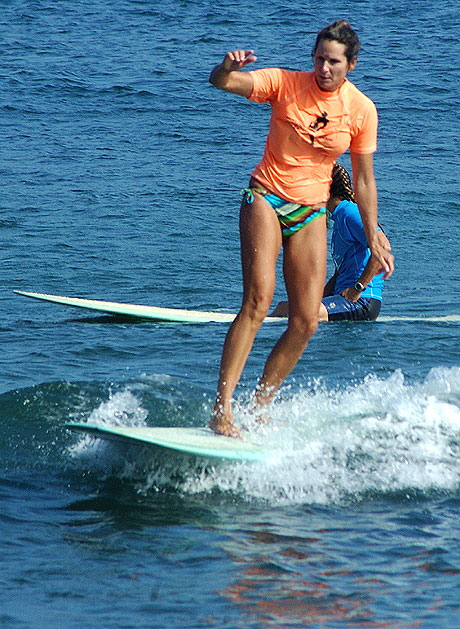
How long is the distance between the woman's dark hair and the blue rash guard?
3.74m

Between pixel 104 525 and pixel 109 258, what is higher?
pixel 104 525

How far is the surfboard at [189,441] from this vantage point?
5183 mm

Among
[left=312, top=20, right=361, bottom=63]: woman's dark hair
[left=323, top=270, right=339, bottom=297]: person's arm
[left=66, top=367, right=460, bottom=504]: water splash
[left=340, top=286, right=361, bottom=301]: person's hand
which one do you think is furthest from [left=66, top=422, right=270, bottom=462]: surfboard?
[left=323, top=270, right=339, bottom=297]: person's arm

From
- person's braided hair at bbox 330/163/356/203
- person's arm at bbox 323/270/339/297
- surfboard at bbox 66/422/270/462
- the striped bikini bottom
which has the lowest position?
person's arm at bbox 323/270/339/297

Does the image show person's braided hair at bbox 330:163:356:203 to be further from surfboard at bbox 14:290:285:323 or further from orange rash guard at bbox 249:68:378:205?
orange rash guard at bbox 249:68:378:205

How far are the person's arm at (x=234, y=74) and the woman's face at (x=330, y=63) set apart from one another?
38cm

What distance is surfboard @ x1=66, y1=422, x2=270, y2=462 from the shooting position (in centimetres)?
518

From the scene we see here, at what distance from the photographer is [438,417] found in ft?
21.0

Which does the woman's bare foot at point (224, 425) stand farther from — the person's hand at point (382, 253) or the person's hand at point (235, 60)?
the person's hand at point (235, 60)

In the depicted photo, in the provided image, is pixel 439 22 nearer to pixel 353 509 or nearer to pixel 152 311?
pixel 152 311

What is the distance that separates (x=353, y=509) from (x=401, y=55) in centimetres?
2005

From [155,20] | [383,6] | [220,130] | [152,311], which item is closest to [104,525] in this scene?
[152,311]

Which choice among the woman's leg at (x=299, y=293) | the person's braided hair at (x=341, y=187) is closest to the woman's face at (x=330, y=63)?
the woman's leg at (x=299, y=293)

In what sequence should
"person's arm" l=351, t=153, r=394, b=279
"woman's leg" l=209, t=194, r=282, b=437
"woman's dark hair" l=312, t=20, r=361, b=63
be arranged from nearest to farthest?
"woman's dark hair" l=312, t=20, r=361, b=63
"woman's leg" l=209, t=194, r=282, b=437
"person's arm" l=351, t=153, r=394, b=279
